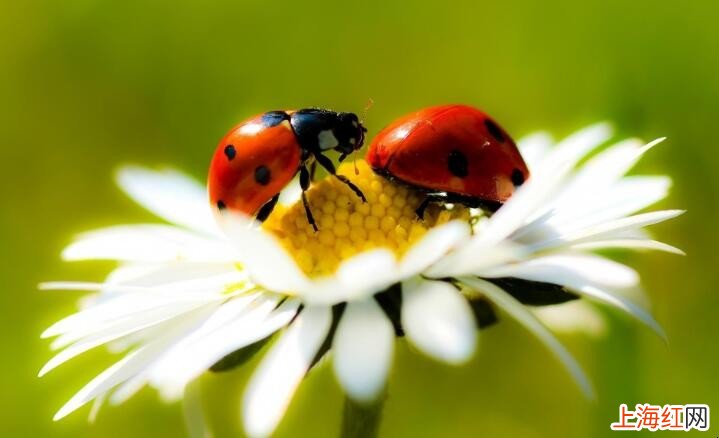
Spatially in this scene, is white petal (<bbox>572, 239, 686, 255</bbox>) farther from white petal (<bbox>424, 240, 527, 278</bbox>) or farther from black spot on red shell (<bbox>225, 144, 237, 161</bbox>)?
black spot on red shell (<bbox>225, 144, 237, 161</bbox>)

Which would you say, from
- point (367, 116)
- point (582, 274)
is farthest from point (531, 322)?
point (367, 116)

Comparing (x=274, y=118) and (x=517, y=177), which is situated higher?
(x=274, y=118)

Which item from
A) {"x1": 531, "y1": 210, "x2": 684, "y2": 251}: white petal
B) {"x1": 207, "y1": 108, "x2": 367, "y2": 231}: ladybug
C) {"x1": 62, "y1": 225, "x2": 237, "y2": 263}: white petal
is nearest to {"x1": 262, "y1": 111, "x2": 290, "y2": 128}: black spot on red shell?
{"x1": 207, "y1": 108, "x2": 367, "y2": 231}: ladybug

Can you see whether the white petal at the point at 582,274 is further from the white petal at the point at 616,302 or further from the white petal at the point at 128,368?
the white petal at the point at 128,368

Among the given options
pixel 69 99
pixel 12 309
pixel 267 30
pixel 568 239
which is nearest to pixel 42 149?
pixel 69 99

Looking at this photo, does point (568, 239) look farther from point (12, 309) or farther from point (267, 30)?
point (267, 30)

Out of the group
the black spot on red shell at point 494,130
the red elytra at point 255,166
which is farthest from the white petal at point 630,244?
the red elytra at point 255,166

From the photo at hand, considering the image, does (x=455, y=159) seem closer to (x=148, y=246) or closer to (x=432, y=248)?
(x=432, y=248)
